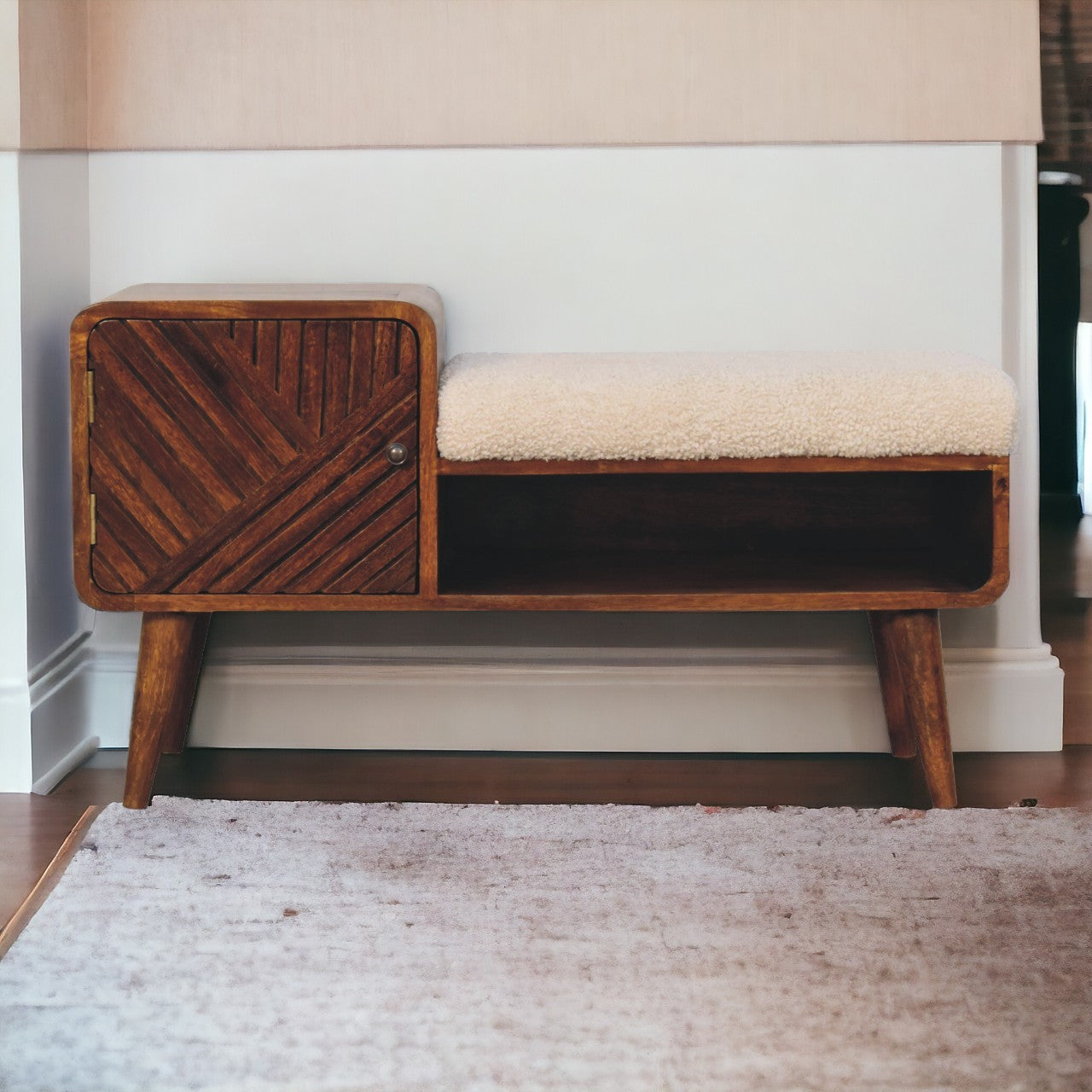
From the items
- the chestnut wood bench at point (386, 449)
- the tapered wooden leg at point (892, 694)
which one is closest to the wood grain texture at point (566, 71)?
the chestnut wood bench at point (386, 449)

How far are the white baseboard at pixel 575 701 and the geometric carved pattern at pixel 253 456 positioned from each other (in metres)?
0.33

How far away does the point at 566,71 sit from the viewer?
1372 mm

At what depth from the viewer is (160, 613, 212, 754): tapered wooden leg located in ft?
4.32

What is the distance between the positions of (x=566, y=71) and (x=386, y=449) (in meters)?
0.54

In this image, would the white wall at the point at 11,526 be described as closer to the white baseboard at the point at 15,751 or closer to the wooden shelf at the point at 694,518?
the white baseboard at the point at 15,751

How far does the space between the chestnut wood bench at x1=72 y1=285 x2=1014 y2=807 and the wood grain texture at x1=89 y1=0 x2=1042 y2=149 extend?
0.31 metres

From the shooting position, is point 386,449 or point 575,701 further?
point 575,701

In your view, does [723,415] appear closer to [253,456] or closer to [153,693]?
[253,456]

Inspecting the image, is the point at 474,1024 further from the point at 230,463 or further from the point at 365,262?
the point at 365,262

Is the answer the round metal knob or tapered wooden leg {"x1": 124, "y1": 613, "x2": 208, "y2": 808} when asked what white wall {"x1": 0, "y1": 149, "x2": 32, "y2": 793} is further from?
the round metal knob

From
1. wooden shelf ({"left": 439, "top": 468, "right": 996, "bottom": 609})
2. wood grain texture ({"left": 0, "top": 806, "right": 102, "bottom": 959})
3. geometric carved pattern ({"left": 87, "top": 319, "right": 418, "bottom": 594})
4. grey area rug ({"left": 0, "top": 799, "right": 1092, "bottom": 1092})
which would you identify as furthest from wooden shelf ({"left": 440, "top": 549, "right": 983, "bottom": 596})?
wood grain texture ({"left": 0, "top": 806, "right": 102, "bottom": 959})

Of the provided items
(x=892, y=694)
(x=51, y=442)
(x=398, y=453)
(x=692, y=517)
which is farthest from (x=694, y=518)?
(x=51, y=442)

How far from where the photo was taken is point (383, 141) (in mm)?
1381

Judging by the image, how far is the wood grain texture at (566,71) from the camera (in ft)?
4.47
